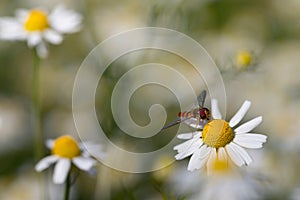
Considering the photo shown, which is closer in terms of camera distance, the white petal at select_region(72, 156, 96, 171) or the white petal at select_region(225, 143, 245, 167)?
the white petal at select_region(225, 143, 245, 167)

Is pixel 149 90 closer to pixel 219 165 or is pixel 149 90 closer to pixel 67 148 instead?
pixel 67 148

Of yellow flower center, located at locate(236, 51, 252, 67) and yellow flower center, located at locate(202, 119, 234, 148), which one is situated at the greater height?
yellow flower center, located at locate(236, 51, 252, 67)

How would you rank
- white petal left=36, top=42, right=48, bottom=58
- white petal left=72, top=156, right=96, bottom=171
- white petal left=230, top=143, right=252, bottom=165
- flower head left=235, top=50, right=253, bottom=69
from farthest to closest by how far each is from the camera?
1. white petal left=36, top=42, right=48, bottom=58
2. flower head left=235, top=50, right=253, bottom=69
3. white petal left=72, top=156, right=96, bottom=171
4. white petal left=230, top=143, right=252, bottom=165

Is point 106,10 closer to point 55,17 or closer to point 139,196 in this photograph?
point 55,17

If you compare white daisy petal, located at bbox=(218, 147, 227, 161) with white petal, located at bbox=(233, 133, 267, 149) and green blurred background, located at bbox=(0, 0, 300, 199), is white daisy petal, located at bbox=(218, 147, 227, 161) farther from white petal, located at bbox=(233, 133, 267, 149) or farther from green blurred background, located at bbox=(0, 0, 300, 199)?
green blurred background, located at bbox=(0, 0, 300, 199)

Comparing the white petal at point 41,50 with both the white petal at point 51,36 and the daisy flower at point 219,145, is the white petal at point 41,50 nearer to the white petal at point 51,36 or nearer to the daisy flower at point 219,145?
the white petal at point 51,36

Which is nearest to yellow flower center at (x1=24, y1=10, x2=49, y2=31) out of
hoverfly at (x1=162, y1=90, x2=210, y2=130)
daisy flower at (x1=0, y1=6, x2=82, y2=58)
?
daisy flower at (x1=0, y1=6, x2=82, y2=58)

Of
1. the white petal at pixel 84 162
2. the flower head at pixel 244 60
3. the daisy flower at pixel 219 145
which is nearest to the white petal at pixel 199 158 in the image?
the daisy flower at pixel 219 145

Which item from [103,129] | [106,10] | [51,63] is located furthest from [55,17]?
[106,10]
